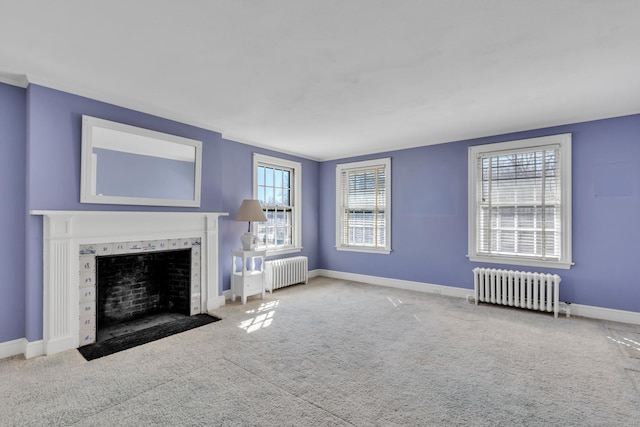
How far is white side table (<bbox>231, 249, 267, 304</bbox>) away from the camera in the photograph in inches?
186

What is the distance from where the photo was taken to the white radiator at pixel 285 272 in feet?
17.6

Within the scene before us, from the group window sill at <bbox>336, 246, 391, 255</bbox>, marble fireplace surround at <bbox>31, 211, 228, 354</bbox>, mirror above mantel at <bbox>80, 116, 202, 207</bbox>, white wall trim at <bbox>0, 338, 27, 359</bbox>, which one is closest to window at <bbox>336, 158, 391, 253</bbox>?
window sill at <bbox>336, 246, 391, 255</bbox>

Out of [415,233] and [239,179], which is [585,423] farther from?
[239,179]

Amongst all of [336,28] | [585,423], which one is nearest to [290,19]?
[336,28]

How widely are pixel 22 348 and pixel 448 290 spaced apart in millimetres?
5435

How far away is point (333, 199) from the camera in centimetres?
658

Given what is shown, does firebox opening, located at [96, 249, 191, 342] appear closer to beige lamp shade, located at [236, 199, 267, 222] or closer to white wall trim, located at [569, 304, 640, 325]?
beige lamp shade, located at [236, 199, 267, 222]

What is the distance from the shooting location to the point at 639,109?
12.1 feet

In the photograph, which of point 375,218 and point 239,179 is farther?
point 375,218

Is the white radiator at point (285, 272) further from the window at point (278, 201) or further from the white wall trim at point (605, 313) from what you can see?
the white wall trim at point (605, 313)

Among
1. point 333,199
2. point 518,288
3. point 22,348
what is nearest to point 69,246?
point 22,348

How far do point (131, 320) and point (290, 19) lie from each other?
12.9 feet

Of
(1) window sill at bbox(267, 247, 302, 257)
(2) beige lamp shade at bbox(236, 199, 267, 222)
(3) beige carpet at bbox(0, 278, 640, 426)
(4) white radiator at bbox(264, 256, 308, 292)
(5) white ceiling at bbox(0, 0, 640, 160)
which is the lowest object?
(3) beige carpet at bbox(0, 278, 640, 426)

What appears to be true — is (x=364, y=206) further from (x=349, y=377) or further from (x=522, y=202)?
(x=349, y=377)
